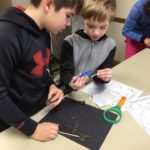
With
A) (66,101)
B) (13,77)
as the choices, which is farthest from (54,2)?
(66,101)

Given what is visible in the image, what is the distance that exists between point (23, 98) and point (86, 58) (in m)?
0.54

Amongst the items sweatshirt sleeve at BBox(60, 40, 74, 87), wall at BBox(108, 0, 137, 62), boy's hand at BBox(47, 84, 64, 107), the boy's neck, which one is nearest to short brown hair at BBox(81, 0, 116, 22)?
sweatshirt sleeve at BBox(60, 40, 74, 87)

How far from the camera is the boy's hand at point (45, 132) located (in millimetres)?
860

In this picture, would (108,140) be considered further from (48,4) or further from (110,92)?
(48,4)

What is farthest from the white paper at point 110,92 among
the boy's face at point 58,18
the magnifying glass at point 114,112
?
the boy's face at point 58,18

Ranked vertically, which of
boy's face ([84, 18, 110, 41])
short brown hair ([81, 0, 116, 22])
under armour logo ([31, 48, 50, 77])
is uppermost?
short brown hair ([81, 0, 116, 22])

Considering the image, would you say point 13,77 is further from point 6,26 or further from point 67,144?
point 67,144

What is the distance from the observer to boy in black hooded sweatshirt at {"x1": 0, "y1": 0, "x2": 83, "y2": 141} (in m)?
0.80

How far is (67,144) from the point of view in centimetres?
85

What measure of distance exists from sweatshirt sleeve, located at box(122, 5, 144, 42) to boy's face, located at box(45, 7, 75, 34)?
107 centimetres

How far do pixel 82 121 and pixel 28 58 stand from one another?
1.08 feet

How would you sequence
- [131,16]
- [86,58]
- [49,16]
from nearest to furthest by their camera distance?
[49,16]
[86,58]
[131,16]

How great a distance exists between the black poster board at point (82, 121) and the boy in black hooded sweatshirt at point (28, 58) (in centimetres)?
4

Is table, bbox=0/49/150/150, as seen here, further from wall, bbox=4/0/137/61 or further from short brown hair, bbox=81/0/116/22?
wall, bbox=4/0/137/61
